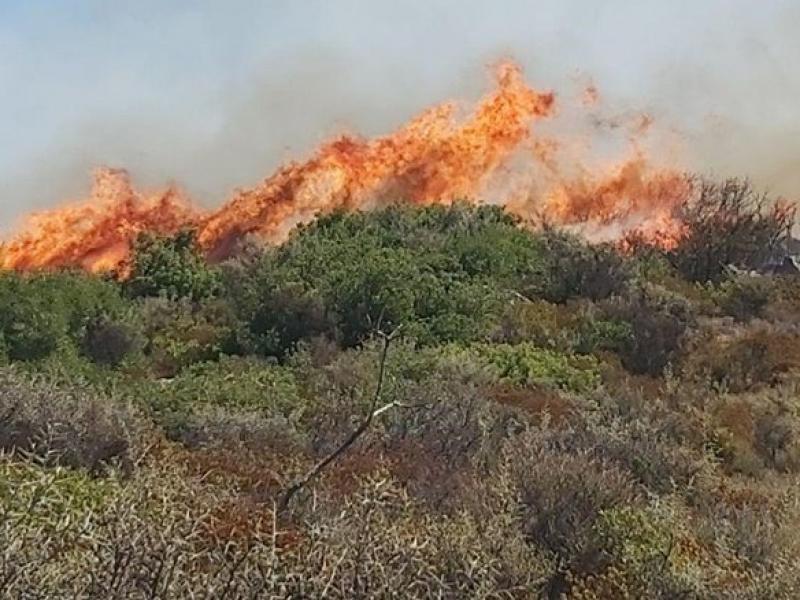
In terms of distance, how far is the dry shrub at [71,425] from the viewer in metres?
10.8

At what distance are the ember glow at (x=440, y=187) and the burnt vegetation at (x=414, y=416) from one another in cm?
314

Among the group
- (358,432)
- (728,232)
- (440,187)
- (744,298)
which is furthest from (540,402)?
(440,187)

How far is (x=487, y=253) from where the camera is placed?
100ft

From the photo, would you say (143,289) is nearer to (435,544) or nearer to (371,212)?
(371,212)

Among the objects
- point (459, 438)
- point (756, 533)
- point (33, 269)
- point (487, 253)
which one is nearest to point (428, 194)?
point (487, 253)

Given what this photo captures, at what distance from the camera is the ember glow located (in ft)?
122

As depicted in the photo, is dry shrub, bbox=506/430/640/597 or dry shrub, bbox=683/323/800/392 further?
dry shrub, bbox=683/323/800/392

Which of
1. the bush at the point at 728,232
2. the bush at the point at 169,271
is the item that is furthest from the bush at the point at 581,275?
the bush at the point at 169,271

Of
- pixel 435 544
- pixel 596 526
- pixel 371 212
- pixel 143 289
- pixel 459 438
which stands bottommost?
pixel 435 544

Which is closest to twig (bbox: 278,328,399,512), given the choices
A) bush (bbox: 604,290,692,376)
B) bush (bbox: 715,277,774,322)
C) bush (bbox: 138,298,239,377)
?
bush (bbox: 604,290,692,376)

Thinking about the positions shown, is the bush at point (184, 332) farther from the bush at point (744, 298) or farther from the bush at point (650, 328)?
the bush at point (744, 298)

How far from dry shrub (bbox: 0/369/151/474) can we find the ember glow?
2437 cm

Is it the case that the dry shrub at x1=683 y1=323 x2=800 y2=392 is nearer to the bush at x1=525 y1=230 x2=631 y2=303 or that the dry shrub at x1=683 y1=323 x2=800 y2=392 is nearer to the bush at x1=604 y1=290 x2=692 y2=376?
the bush at x1=604 y1=290 x2=692 y2=376

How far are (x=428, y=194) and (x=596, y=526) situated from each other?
29.3m
